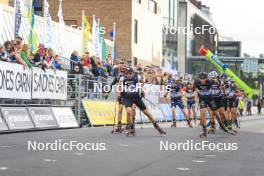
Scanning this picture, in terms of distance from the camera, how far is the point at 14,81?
699 inches

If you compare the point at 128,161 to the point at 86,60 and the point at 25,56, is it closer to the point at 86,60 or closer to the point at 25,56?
the point at 25,56

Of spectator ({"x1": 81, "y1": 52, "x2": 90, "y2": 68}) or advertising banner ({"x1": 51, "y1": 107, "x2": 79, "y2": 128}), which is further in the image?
spectator ({"x1": 81, "y1": 52, "x2": 90, "y2": 68})

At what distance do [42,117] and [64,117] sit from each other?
172 cm

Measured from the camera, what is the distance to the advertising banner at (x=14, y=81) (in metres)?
17.1

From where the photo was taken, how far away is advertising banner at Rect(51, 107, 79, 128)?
20469 millimetres

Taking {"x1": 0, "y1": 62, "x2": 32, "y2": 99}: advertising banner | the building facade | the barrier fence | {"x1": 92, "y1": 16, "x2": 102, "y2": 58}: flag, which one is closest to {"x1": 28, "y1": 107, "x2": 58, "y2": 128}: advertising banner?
the barrier fence

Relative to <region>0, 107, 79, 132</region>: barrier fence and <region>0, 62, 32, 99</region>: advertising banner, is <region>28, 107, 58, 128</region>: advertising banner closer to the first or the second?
<region>0, 107, 79, 132</region>: barrier fence

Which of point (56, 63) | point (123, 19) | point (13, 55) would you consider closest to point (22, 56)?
point (13, 55)

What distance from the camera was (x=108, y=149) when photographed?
1270 centimetres

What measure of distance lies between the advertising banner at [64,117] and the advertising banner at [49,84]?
418 mm

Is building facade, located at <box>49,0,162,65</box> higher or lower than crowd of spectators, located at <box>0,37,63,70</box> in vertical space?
higher

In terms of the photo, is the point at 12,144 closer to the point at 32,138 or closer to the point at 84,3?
the point at 32,138

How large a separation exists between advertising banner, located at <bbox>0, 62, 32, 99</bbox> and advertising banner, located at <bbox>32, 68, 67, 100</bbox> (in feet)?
1.48

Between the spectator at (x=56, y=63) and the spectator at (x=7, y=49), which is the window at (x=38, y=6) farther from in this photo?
the spectator at (x=7, y=49)
